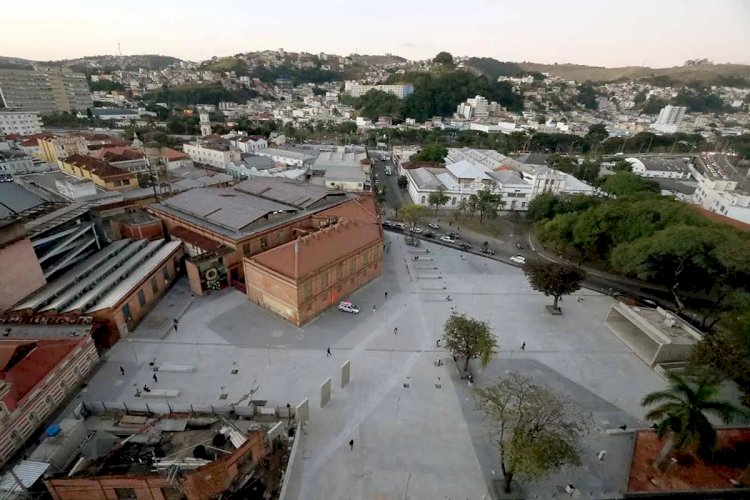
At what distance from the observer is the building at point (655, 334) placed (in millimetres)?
31516

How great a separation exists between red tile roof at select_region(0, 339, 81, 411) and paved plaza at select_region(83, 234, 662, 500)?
3.50m

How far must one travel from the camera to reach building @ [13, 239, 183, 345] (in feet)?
103

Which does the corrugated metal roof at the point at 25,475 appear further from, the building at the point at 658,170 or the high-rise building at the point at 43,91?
the high-rise building at the point at 43,91

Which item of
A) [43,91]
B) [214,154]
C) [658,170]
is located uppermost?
[43,91]

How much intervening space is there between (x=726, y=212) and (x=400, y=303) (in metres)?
72.6

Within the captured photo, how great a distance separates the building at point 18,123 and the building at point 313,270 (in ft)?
377

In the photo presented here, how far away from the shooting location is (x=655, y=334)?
106ft

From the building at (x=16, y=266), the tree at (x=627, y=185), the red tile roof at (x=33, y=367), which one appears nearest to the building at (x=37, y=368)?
the red tile roof at (x=33, y=367)

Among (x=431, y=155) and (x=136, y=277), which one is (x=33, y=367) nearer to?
(x=136, y=277)

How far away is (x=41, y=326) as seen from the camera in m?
29.0

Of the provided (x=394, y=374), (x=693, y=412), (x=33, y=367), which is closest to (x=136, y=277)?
(x=33, y=367)

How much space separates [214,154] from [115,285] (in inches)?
2275

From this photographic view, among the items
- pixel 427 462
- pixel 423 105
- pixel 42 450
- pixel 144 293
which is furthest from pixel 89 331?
pixel 423 105

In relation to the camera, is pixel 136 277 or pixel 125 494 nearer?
pixel 125 494
